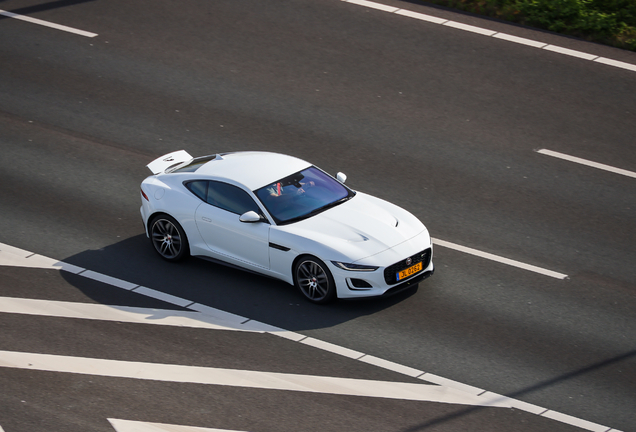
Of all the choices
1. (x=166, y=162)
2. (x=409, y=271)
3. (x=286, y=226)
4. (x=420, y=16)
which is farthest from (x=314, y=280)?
(x=420, y=16)

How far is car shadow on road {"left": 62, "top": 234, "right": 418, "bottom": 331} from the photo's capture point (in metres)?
11.1

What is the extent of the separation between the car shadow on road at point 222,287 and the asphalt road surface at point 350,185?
4 cm

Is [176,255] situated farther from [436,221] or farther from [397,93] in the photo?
[397,93]

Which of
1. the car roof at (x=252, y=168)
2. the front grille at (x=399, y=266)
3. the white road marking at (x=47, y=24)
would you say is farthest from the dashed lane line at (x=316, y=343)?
the white road marking at (x=47, y=24)

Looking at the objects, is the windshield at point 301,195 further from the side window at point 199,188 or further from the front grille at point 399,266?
the front grille at point 399,266

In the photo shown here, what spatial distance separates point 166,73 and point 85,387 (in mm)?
8862

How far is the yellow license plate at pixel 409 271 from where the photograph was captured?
10984mm

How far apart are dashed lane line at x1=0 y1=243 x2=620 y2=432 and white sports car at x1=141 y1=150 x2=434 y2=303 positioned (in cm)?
78

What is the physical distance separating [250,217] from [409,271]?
2129mm

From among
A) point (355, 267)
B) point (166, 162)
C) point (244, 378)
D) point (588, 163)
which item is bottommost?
point (244, 378)

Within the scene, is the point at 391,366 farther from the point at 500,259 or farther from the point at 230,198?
the point at 230,198

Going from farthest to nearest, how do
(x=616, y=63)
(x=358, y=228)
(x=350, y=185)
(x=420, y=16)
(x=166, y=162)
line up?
(x=420, y=16) < (x=616, y=63) < (x=350, y=185) < (x=166, y=162) < (x=358, y=228)

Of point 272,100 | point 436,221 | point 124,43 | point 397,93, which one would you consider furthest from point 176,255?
point 124,43

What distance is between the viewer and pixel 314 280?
11.1m
